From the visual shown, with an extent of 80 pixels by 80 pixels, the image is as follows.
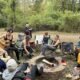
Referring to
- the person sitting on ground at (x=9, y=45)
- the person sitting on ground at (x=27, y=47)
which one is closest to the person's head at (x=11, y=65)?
the person sitting on ground at (x=9, y=45)

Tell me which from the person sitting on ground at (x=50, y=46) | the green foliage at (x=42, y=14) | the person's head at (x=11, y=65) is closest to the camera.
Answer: the person's head at (x=11, y=65)

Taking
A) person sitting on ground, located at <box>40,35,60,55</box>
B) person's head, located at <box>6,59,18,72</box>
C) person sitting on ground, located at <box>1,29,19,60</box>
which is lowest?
person sitting on ground, located at <box>40,35,60,55</box>

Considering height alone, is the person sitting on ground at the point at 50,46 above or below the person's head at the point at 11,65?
below

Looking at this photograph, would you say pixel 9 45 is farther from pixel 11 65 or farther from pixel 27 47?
pixel 11 65

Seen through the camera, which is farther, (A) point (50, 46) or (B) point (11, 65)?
(A) point (50, 46)

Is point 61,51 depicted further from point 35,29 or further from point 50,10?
point 50,10

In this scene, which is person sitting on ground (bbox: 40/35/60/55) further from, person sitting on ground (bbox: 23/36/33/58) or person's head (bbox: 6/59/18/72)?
person's head (bbox: 6/59/18/72)

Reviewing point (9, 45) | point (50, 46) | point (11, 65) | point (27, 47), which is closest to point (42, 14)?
point (50, 46)

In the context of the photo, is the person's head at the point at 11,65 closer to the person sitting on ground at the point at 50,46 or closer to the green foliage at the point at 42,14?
the person sitting on ground at the point at 50,46

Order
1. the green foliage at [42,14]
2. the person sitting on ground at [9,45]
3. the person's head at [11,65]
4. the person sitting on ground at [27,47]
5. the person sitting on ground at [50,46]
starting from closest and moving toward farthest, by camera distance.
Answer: the person's head at [11,65] → the person sitting on ground at [9,45] → the person sitting on ground at [27,47] → the person sitting on ground at [50,46] → the green foliage at [42,14]

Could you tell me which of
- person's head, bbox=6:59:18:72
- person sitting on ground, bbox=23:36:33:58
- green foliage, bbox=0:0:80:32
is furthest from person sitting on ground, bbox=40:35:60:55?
green foliage, bbox=0:0:80:32

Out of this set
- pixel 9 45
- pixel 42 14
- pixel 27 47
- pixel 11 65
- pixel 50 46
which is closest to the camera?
pixel 11 65

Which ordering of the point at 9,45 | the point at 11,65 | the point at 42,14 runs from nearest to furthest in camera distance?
the point at 11,65 → the point at 9,45 → the point at 42,14

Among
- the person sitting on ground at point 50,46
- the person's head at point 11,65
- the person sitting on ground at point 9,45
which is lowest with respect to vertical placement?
the person sitting on ground at point 50,46
